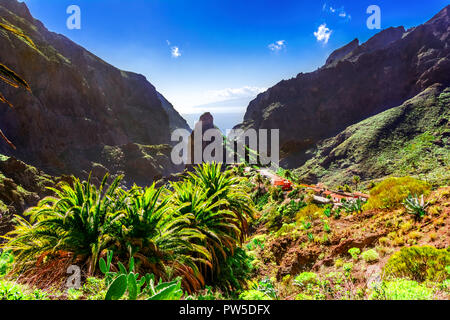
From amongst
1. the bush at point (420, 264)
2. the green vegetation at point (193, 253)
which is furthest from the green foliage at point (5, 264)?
the bush at point (420, 264)

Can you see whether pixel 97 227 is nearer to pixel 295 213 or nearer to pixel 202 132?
pixel 295 213

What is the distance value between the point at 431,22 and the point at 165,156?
121 meters

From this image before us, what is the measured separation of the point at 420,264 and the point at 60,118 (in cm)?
8384

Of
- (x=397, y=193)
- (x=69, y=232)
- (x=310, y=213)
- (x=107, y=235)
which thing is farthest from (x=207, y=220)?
(x=397, y=193)

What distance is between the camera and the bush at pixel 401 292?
210 cm

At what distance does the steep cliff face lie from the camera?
80500 millimetres

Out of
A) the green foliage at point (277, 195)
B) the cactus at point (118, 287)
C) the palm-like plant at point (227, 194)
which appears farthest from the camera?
the green foliage at point (277, 195)

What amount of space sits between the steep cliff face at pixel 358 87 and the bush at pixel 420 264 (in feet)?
280

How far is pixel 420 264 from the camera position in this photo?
2998 millimetres

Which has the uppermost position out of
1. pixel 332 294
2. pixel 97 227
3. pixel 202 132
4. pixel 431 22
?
pixel 431 22

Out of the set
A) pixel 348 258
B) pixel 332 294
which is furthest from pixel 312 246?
pixel 332 294

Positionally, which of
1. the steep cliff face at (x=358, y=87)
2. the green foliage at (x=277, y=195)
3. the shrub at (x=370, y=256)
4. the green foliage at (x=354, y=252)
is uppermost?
the steep cliff face at (x=358, y=87)

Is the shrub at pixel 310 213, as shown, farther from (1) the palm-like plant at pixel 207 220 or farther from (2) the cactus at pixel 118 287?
(2) the cactus at pixel 118 287

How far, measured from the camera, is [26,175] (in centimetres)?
3759
